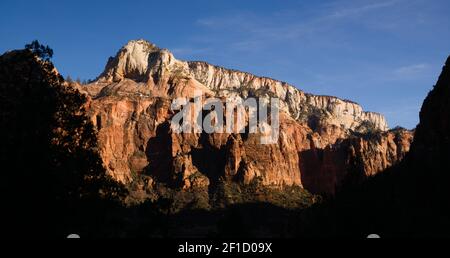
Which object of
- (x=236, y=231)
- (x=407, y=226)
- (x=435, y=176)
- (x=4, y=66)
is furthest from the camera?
(x=435, y=176)

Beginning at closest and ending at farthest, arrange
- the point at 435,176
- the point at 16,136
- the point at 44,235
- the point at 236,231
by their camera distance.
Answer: the point at 44,235
the point at 16,136
the point at 236,231
the point at 435,176

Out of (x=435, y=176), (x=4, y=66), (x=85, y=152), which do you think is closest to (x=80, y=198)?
(x=85, y=152)

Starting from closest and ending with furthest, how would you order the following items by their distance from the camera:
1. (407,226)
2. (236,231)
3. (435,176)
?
(407,226)
(236,231)
(435,176)

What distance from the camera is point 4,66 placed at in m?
46.9

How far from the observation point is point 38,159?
140ft

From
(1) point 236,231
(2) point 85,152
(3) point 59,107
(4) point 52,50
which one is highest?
(4) point 52,50

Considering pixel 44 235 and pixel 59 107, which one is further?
pixel 59 107

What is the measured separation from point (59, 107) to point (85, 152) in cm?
390

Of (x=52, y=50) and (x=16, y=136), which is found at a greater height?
(x=52, y=50)

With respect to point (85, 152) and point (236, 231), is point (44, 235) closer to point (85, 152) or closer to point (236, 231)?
point (85, 152)

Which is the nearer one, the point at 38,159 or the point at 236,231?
the point at 38,159
